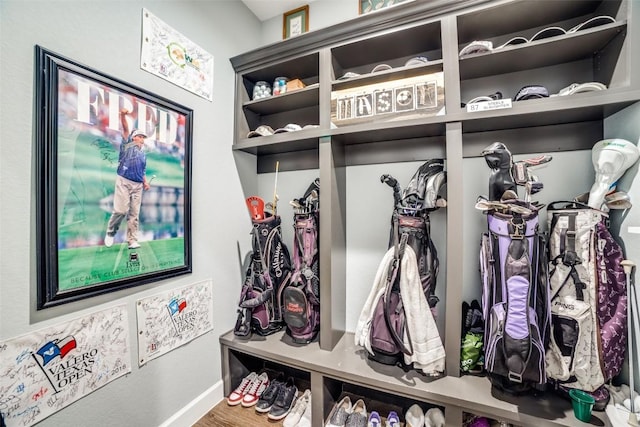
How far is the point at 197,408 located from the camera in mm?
1503

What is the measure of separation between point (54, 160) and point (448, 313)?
1.87 m

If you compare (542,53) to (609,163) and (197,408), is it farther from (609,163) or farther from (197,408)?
(197,408)

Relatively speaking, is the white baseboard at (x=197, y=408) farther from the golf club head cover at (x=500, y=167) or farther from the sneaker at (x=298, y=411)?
the golf club head cover at (x=500, y=167)

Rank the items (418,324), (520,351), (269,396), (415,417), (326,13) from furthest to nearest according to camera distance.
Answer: (326,13), (269,396), (415,417), (418,324), (520,351)

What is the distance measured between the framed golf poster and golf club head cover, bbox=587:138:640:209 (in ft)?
6.75

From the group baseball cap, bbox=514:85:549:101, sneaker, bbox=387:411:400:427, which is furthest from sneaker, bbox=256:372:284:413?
baseball cap, bbox=514:85:549:101

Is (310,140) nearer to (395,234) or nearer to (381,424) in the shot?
(395,234)

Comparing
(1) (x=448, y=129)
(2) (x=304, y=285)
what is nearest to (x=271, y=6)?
(1) (x=448, y=129)

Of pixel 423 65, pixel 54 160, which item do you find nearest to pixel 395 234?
pixel 423 65

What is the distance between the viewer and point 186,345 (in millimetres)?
1463

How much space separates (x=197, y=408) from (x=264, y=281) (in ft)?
2.76

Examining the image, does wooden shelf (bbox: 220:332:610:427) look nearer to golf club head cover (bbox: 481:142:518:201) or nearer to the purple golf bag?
the purple golf bag

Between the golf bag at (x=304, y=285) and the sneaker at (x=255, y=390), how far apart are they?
444 mm

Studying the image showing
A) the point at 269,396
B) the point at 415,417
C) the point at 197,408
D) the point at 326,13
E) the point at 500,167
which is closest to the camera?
the point at 500,167
